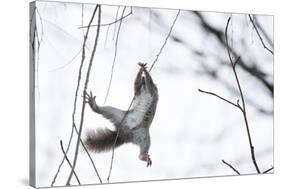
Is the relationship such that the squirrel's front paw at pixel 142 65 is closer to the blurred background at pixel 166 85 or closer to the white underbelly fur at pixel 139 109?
the blurred background at pixel 166 85

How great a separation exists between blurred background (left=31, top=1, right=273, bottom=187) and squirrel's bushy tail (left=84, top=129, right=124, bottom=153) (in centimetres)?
5

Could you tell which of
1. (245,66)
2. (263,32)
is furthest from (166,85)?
(263,32)

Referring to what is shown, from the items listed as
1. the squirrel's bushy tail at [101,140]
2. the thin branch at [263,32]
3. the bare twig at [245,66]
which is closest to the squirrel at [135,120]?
the squirrel's bushy tail at [101,140]

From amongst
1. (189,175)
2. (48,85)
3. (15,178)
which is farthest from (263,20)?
(15,178)

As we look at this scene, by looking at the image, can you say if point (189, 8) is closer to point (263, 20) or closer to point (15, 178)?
A: point (263, 20)

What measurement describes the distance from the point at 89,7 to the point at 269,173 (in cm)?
193

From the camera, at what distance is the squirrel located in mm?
4242

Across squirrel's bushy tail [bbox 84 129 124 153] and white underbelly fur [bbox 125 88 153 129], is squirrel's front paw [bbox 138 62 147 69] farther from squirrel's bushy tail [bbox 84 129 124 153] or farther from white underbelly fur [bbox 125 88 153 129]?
squirrel's bushy tail [bbox 84 129 124 153]

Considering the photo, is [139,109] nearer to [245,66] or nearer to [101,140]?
[101,140]

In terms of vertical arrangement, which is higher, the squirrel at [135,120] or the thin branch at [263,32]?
the thin branch at [263,32]

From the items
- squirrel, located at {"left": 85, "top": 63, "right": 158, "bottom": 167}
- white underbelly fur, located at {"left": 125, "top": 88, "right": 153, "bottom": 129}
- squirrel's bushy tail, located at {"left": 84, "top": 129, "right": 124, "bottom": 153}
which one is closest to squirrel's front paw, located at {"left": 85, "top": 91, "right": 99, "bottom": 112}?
squirrel, located at {"left": 85, "top": 63, "right": 158, "bottom": 167}

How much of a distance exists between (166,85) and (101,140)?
0.62 metres

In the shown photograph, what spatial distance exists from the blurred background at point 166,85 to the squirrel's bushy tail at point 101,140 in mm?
45

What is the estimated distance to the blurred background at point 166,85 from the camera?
408cm
